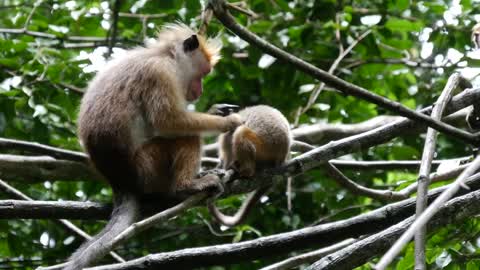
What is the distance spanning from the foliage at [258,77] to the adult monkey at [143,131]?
1.25 meters

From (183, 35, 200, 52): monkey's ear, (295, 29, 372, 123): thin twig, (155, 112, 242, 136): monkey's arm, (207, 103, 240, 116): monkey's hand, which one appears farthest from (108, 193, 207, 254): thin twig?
(295, 29, 372, 123): thin twig

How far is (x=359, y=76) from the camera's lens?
8383 mm

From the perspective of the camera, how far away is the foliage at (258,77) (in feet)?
23.2

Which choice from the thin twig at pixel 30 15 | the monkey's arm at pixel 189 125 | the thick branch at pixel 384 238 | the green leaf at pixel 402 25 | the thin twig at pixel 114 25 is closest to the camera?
the thick branch at pixel 384 238

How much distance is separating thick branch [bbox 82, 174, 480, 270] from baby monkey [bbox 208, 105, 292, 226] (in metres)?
1.21

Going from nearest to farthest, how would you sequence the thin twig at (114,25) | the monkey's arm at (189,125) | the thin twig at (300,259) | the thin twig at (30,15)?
the thin twig at (300,259) → the monkey's arm at (189,125) → the thin twig at (114,25) → the thin twig at (30,15)

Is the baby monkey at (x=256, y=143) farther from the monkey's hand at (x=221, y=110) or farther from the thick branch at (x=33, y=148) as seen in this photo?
the thick branch at (x=33, y=148)

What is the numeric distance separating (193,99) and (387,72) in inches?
139

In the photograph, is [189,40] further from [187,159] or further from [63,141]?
[63,141]

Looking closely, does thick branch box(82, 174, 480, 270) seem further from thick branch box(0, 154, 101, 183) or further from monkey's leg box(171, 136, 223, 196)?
thick branch box(0, 154, 101, 183)

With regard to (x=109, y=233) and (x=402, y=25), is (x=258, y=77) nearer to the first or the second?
(x=402, y=25)

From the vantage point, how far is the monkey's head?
6.19 meters

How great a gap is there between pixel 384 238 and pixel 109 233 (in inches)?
69.7

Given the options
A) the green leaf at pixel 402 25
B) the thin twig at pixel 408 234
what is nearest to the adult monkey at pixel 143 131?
the green leaf at pixel 402 25
